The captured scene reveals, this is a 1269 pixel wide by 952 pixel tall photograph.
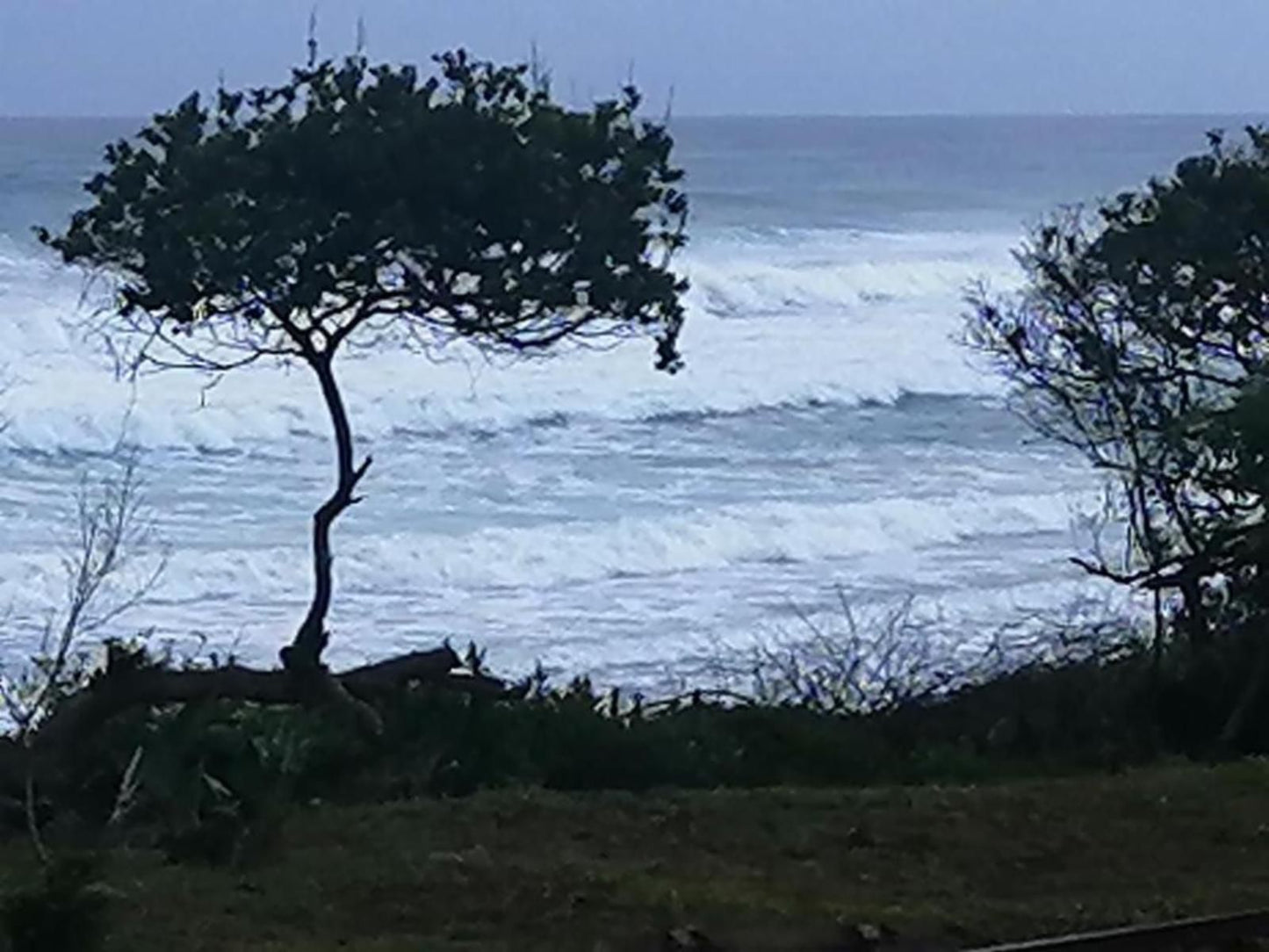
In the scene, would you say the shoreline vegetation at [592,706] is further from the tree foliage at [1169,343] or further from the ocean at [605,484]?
the ocean at [605,484]

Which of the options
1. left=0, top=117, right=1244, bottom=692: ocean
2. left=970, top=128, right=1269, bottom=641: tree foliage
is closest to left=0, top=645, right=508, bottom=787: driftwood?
left=970, top=128, right=1269, bottom=641: tree foliage

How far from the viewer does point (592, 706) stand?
12.4 metres

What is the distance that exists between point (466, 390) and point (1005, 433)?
8.28 meters

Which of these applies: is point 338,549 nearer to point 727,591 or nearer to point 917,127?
point 727,591

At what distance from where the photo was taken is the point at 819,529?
26.2m

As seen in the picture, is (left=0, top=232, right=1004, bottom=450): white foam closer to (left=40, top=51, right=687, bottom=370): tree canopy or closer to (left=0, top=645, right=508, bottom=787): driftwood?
(left=40, top=51, right=687, bottom=370): tree canopy

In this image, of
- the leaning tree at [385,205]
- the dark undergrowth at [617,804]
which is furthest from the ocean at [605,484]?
the leaning tree at [385,205]

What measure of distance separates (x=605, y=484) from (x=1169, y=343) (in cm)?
1441

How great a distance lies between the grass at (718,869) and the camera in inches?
314

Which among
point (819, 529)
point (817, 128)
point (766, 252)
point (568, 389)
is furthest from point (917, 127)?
point (819, 529)

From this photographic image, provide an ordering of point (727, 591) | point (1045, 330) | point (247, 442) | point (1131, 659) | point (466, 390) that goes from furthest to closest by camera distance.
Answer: point (466, 390) → point (247, 442) → point (727, 591) → point (1045, 330) → point (1131, 659)

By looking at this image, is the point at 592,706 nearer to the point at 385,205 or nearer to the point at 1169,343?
the point at 385,205

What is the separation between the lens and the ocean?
21.3m

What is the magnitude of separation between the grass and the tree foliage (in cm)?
436
